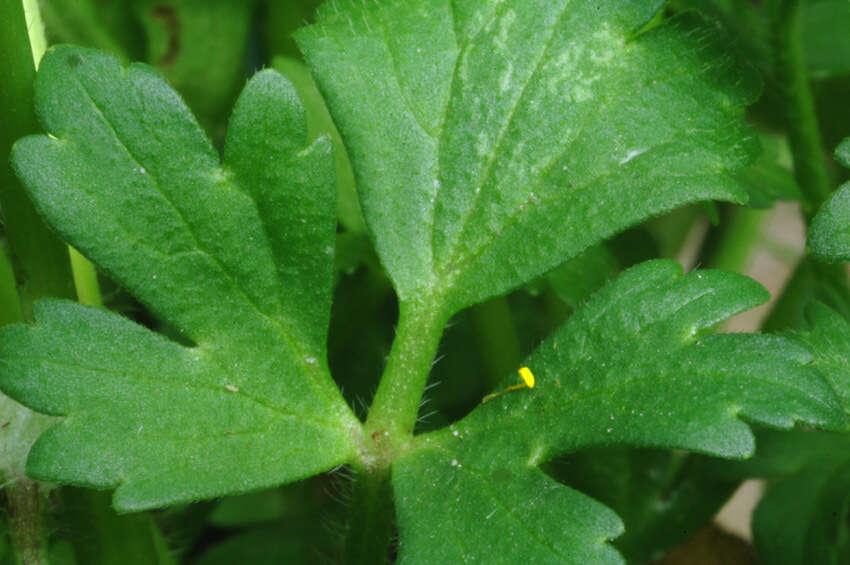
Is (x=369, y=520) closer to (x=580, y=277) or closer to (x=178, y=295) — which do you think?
(x=178, y=295)

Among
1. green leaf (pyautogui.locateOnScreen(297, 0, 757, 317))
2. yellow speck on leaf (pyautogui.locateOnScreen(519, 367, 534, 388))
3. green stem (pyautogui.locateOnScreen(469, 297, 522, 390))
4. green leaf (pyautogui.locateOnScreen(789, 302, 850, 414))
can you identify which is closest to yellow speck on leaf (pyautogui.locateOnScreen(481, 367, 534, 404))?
yellow speck on leaf (pyautogui.locateOnScreen(519, 367, 534, 388))

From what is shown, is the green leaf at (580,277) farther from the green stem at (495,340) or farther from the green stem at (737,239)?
the green stem at (737,239)

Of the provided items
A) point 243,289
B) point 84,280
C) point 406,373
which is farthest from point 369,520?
point 84,280

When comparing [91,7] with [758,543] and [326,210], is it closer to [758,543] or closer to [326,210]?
[326,210]

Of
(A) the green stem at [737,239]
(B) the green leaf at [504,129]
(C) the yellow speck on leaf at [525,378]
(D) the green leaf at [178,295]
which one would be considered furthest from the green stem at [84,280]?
(A) the green stem at [737,239]

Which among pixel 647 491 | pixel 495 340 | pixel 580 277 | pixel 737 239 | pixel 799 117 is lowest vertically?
pixel 647 491

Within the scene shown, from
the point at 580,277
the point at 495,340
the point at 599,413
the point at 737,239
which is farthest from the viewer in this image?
the point at 737,239

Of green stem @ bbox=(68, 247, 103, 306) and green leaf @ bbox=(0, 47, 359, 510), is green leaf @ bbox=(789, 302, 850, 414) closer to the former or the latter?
green leaf @ bbox=(0, 47, 359, 510)

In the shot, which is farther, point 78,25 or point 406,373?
point 78,25
